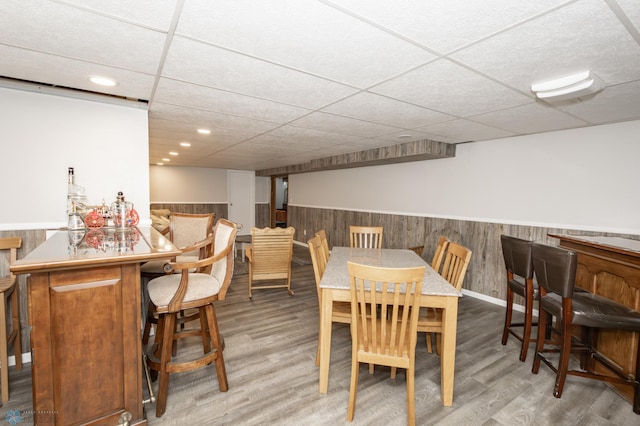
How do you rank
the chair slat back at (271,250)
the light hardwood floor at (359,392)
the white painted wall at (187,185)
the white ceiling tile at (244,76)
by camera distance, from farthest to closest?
the white painted wall at (187,185)
the chair slat back at (271,250)
the light hardwood floor at (359,392)
the white ceiling tile at (244,76)

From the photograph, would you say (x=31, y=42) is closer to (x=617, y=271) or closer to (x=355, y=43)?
(x=355, y=43)

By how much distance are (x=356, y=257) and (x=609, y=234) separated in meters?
2.64

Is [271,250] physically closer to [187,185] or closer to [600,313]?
[600,313]

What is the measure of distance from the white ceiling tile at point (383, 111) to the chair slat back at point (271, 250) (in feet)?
5.57

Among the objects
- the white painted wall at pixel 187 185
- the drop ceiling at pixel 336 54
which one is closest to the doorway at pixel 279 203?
the white painted wall at pixel 187 185

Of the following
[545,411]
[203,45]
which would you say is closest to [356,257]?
[545,411]

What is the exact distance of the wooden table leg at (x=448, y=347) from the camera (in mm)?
1799

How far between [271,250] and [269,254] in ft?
0.21

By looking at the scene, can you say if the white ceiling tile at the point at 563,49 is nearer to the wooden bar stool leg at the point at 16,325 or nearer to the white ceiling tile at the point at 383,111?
the white ceiling tile at the point at 383,111

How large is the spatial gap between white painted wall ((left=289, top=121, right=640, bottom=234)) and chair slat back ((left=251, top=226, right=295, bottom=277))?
2.33m

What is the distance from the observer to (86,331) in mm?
1402

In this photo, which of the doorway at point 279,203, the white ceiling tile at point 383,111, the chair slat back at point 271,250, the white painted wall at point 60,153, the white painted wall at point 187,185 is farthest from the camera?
the doorway at point 279,203

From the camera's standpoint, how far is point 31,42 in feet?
4.98

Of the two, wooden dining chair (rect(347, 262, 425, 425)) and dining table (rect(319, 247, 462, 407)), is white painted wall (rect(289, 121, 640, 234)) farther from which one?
wooden dining chair (rect(347, 262, 425, 425))
